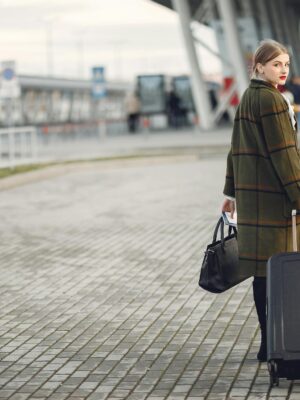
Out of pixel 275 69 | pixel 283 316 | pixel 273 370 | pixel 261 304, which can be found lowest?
pixel 273 370

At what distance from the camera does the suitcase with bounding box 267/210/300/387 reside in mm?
5375

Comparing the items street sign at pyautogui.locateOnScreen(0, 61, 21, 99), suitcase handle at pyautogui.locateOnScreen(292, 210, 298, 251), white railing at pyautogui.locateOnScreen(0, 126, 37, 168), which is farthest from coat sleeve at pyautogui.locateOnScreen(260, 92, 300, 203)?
street sign at pyautogui.locateOnScreen(0, 61, 21, 99)

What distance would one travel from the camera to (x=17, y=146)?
28.4 m

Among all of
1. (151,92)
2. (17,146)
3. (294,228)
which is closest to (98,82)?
(17,146)

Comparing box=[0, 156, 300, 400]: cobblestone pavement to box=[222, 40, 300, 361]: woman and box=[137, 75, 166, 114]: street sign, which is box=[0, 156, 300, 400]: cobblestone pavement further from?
box=[137, 75, 166, 114]: street sign

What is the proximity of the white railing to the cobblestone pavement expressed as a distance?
29.4 feet

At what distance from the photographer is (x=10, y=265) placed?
35.8 ft

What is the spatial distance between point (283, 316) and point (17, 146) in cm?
2330

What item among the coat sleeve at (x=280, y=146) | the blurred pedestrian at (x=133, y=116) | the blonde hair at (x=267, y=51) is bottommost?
the blurred pedestrian at (x=133, y=116)

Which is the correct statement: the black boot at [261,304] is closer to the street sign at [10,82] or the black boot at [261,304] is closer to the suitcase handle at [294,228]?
the suitcase handle at [294,228]

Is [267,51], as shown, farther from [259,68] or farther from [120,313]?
[120,313]

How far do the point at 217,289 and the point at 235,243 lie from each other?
292 mm

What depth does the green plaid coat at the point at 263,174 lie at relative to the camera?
580cm

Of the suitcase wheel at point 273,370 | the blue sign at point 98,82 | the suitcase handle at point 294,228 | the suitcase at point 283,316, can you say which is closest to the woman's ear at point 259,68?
the suitcase handle at point 294,228
